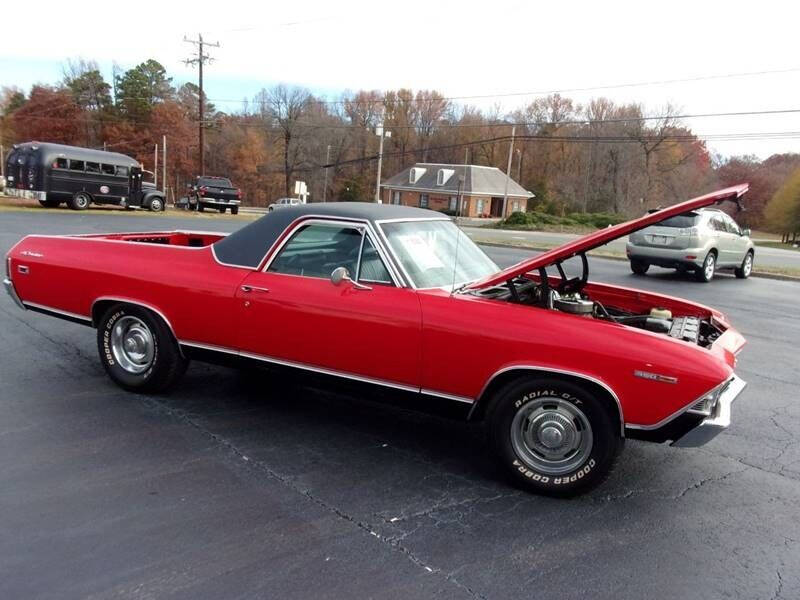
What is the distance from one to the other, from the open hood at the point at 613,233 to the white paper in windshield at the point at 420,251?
342mm

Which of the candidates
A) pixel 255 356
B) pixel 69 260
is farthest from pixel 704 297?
pixel 69 260

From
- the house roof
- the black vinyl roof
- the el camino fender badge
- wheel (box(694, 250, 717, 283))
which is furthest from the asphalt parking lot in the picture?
the house roof

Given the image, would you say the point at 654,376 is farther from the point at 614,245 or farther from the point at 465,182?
the point at 465,182

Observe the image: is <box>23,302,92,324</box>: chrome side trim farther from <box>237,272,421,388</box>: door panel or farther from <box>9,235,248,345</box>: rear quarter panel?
<box>237,272,421,388</box>: door panel

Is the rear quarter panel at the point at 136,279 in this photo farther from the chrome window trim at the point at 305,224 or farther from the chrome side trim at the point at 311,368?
the chrome window trim at the point at 305,224

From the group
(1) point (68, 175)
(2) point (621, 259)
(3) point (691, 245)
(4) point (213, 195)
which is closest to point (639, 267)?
(3) point (691, 245)

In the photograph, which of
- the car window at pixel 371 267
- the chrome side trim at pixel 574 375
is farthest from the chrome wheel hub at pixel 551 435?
the car window at pixel 371 267

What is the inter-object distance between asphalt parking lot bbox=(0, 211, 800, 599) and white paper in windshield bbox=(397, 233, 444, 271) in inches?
47.3

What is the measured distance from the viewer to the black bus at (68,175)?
26.3 m

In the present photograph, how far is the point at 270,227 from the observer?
4352mm

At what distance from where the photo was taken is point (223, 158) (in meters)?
83.4

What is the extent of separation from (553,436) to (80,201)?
2895cm

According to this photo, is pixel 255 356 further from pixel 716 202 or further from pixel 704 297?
pixel 704 297

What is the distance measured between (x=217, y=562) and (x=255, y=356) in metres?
1.69
